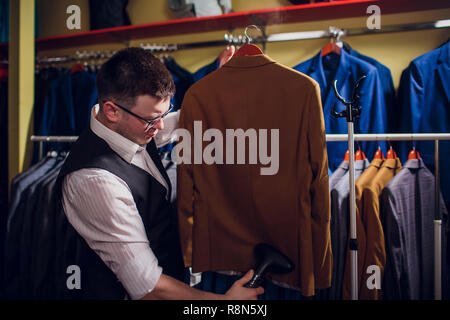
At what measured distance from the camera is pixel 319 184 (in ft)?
2.87

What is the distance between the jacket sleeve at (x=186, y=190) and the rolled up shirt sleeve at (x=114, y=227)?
14cm

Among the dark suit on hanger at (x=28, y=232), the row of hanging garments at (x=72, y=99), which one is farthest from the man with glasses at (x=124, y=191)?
the row of hanging garments at (x=72, y=99)

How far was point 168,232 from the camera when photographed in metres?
1.05

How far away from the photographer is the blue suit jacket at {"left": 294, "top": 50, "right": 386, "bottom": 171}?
143cm

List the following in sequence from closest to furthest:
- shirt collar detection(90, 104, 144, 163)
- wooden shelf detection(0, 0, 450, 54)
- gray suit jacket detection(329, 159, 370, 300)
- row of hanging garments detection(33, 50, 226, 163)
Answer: shirt collar detection(90, 104, 144, 163) < gray suit jacket detection(329, 159, 370, 300) < wooden shelf detection(0, 0, 450, 54) < row of hanging garments detection(33, 50, 226, 163)

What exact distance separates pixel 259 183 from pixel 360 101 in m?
0.81

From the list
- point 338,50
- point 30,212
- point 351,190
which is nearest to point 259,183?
point 351,190

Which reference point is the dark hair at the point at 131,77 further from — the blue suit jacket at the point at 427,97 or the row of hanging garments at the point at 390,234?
the blue suit jacket at the point at 427,97

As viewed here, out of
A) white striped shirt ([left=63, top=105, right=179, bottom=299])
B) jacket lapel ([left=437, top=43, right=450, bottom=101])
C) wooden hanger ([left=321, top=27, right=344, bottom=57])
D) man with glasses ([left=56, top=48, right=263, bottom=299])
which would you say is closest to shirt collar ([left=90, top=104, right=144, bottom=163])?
man with glasses ([left=56, top=48, right=263, bottom=299])

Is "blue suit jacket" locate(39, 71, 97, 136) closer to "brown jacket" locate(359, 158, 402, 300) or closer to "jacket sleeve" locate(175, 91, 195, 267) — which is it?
"jacket sleeve" locate(175, 91, 195, 267)

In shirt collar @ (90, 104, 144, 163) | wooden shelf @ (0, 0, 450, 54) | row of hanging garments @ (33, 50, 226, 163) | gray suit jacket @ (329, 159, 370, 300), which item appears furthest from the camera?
row of hanging garments @ (33, 50, 226, 163)

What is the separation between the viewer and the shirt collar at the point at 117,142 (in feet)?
3.13

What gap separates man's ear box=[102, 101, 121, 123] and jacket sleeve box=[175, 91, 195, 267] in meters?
0.20

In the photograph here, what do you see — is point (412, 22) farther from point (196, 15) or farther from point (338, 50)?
point (196, 15)
